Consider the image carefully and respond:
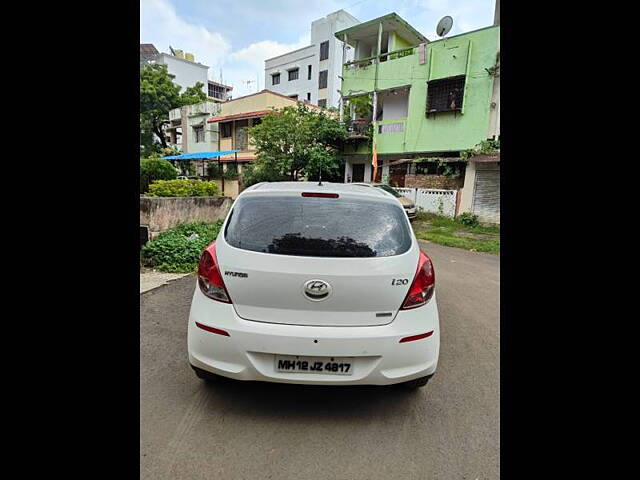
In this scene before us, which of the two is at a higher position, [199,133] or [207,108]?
[207,108]

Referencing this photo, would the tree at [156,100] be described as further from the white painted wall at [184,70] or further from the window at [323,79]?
the white painted wall at [184,70]

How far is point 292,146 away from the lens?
1512cm

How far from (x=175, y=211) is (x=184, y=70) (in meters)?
41.9

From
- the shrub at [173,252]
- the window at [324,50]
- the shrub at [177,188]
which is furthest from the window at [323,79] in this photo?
the shrub at [173,252]

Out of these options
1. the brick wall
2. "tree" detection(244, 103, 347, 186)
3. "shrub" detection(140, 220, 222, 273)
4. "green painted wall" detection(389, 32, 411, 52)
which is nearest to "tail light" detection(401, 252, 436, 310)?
"shrub" detection(140, 220, 222, 273)

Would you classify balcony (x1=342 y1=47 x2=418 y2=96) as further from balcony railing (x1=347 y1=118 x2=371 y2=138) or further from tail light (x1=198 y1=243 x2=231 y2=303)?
tail light (x1=198 y1=243 x2=231 y2=303)

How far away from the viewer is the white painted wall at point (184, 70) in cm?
3885

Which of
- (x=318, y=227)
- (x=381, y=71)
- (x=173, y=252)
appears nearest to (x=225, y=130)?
(x=381, y=71)

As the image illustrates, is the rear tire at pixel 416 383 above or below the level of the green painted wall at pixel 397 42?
below

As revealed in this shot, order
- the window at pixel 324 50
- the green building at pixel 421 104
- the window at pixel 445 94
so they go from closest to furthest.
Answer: the green building at pixel 421 104 → the window at pixel 445 94 → the window at pixel 324 50

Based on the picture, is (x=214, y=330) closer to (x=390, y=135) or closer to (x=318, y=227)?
(x=318, y=227)

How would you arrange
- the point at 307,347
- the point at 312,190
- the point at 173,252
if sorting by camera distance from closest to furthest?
the point at 307,347, the point at 312,190, the point at 173,252
